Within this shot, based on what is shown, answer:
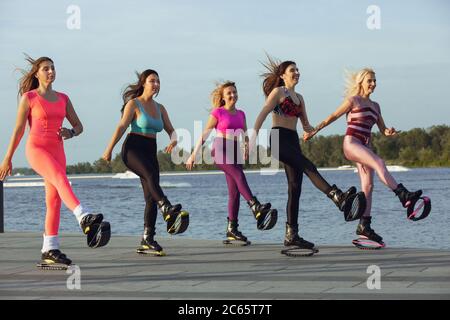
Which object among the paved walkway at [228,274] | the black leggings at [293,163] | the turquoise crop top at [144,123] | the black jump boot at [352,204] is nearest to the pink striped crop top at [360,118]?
the black leggings at [293,163]

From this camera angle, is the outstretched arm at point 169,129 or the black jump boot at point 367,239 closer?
the outstretched arm at point 169,129

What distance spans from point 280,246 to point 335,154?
245ft

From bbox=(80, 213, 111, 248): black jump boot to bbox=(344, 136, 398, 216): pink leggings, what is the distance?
3.32m

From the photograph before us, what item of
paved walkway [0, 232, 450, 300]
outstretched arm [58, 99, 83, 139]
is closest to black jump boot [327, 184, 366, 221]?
paved walkway [0, 232, 450, 300]

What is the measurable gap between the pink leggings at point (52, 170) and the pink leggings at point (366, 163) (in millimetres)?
3391

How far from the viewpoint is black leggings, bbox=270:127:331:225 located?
33.3 ft

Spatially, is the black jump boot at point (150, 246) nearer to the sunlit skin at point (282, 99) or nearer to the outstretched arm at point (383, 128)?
the sunlit skin at point (282, 99)

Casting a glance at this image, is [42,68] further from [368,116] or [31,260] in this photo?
[368,116]

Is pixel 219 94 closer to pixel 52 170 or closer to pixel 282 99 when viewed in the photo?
pixel 282 99

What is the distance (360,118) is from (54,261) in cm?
391

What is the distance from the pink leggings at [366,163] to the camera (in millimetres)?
10398

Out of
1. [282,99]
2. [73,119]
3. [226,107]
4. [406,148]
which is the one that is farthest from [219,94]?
[406,148]

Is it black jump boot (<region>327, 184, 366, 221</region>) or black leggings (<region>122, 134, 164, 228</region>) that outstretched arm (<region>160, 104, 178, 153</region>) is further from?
black jump boot (<region>327, 184, 366, 221</region>)

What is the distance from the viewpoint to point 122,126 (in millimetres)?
10367
